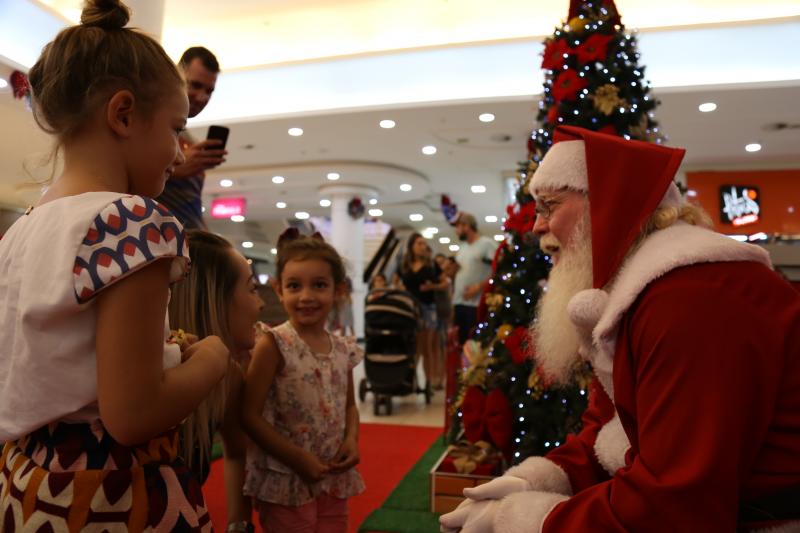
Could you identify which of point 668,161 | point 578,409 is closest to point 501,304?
point 578,409

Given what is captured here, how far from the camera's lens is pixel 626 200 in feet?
3.87

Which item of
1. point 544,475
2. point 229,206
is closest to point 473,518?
point 544,475

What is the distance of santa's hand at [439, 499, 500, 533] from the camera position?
3.77ft

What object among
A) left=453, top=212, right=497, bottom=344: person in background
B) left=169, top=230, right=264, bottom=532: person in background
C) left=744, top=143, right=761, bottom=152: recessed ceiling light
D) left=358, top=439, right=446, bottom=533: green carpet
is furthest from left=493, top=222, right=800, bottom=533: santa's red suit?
left=744, top=143, right=761, bottom=152: recessed ceiling light

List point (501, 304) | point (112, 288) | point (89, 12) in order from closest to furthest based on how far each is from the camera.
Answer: point (112, 288) < point (89, 12) < point (501, 304)

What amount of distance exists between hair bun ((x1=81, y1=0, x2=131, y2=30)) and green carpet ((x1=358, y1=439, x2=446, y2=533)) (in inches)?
96.4

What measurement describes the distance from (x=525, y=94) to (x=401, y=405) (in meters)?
4.29

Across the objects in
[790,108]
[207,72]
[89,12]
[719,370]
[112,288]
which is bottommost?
[719,370]

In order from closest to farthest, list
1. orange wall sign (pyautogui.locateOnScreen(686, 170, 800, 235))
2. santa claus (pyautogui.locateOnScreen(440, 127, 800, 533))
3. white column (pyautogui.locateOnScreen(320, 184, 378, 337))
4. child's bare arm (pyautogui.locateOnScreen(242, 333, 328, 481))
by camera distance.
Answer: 1. santa claus (pyautogui.locateOnScreen(440, 127, 800, 533))
2. child's bare arm (pyautogui.locateOnScreen(242, 333, 328, 481))
3. orange wall sign (pyautogui.locateOnScreen(686, 170, 800, 235))
4. white column (pyautogui.locateOnScreen(320, 184, 378, 337))

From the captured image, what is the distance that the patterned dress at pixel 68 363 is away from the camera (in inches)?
32.5

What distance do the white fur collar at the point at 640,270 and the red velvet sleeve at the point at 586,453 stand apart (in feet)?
0.82

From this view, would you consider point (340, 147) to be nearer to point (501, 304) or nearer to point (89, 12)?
point (501, 304)

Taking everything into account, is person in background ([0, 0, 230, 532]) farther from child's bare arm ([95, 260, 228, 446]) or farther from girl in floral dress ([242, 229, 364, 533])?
girl in floral dress ([242, 229, 364, 533])

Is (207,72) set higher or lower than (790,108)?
lower
